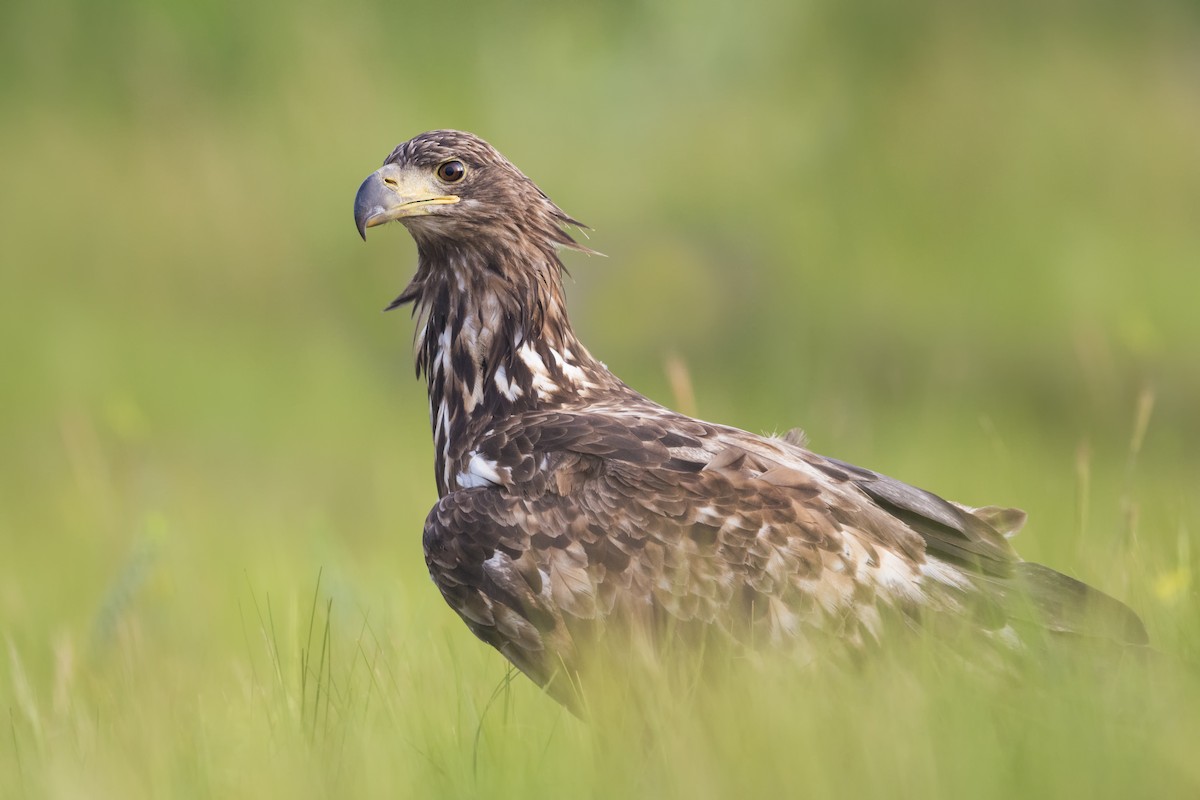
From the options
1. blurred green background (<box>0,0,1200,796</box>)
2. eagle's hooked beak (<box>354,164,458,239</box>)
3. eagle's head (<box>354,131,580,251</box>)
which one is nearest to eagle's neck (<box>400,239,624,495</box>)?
eagle's head (<box>354,131,580,251</box>)

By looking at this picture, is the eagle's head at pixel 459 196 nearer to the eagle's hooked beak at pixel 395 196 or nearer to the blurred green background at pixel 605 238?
the eagle's hooked beak at pixel 395 196

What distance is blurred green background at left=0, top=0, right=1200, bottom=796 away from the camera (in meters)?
9.49

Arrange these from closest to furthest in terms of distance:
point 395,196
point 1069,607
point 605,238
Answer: point 1069,607
point 395,196
point 605,238

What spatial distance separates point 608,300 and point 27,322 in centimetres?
448

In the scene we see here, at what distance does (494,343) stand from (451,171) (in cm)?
57

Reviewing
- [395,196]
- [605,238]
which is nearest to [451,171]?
[395,196]

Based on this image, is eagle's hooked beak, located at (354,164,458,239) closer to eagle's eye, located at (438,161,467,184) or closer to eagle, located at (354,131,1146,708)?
eagle's eye, located at (438,161,467,184)

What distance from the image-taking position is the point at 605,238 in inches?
477

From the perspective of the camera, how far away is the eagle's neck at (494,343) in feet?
15.7

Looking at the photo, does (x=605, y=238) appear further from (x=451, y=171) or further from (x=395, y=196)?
(x=395, y=196)

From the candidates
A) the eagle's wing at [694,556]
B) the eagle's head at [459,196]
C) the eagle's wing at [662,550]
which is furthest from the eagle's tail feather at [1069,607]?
the eagle's head at [459,196]

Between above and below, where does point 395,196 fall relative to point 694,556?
above

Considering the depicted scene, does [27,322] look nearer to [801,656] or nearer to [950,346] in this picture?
[950,346]

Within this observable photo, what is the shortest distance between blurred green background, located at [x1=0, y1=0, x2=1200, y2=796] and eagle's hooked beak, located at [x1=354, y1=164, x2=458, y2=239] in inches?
119
